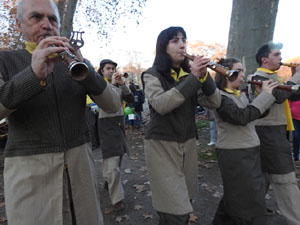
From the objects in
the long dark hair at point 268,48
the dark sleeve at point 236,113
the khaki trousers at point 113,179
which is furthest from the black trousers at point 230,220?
the long dark hair at point 268,48

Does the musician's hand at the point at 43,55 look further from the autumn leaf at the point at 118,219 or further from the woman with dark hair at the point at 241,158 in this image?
the autumn leaf at the point at 118,219

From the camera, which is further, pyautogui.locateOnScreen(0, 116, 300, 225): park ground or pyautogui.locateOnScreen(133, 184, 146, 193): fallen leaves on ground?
pyautogui.locateOnScreen(133, 184, 146, 193): fallen leaves on ground

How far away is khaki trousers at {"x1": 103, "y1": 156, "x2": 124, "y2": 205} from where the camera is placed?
12.0ft

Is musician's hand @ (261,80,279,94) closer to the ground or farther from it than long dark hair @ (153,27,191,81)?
closer to the ground

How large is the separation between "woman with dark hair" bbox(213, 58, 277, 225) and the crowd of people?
0.01 metres

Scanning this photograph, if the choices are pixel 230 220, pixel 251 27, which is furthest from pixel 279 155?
pixel 251 27

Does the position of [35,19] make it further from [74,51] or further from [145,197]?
[145,197]

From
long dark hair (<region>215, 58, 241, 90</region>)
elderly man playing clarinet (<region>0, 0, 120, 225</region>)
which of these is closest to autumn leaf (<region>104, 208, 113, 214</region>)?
elderly man playing clarinet (<region>0, 0, 120, 225</region>)

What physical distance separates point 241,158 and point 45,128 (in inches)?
75.4

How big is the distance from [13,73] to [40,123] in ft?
1.08

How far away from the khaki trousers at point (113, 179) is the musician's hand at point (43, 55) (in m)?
2.72

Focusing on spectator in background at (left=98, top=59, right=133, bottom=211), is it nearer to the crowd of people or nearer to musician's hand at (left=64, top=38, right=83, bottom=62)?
the crowd of people

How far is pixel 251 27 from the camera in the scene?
454cm

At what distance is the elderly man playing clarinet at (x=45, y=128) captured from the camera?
4.15 feet
